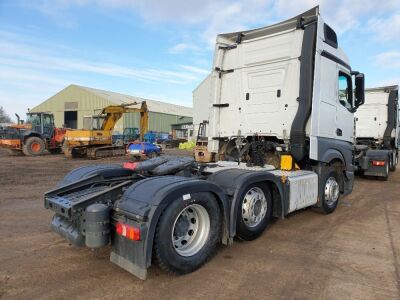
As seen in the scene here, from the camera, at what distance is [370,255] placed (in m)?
4.39

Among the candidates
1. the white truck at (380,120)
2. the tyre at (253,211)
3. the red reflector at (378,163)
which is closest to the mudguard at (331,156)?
the tyre at (253,211)

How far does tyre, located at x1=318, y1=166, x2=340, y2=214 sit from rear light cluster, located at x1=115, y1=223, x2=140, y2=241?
411 cm

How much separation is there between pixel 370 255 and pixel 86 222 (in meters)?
3.66

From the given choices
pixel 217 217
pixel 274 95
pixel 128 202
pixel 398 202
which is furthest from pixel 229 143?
pixel 398 202

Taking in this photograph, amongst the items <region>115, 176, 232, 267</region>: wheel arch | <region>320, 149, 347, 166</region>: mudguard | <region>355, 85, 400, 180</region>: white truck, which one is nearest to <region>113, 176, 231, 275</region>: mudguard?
<region>115, 176, 232, 267</region>: wheel arch

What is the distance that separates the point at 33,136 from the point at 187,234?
19370 millimetres

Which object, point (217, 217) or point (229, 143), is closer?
point (217, 217)

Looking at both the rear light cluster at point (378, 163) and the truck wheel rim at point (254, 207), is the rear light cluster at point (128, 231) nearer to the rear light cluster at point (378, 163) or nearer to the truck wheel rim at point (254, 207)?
the truck wheel rim at point (254, 207)

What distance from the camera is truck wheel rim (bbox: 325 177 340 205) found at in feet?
21.0

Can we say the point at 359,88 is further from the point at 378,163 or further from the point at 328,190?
the point at 378,163

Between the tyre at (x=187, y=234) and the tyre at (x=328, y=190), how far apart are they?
2.95 m

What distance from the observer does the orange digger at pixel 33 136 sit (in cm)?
1976

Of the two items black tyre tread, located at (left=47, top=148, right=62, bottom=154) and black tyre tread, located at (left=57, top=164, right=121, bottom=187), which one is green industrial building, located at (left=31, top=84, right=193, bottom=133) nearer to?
black tyre tread, located at (left=47, top=148, right=62, bottom=154)

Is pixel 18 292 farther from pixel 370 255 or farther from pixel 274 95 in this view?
pixel 274 95
